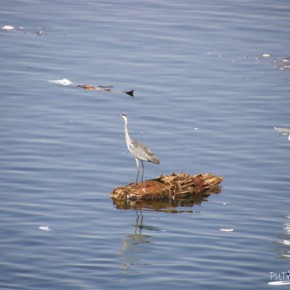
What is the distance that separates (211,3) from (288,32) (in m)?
6.06

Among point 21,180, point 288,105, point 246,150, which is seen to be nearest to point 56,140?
point 21,180

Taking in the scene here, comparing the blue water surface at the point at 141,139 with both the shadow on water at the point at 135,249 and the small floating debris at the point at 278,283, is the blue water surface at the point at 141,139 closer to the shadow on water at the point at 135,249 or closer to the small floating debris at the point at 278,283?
the shadow on water at the point at 135,249

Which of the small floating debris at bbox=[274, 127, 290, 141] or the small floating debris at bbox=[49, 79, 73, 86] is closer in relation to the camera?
the small floating debris at bbox=[274, 127, 290, 141]

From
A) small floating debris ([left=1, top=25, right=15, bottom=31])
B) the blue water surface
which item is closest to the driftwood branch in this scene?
the blue water surface

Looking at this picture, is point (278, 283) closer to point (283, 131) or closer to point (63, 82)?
point (283, 131)

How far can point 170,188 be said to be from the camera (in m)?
19.7

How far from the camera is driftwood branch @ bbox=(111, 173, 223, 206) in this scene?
19453 millimetres

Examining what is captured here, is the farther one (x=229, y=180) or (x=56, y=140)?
(x=56, y=140)

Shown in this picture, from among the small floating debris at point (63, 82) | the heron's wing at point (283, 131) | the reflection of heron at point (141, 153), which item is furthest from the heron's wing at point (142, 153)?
the small floating debris at point (63, 82)

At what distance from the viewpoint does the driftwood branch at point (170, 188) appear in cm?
1945

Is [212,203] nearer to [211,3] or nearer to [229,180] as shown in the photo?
[229,180]

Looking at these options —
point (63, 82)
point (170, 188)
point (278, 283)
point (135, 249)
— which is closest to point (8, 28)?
point (63, 82)

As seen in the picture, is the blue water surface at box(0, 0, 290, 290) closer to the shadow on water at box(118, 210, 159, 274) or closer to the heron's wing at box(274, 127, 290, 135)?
the shadow on water at box(118, 210, 159, 274)

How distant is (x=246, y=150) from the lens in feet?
74.2
